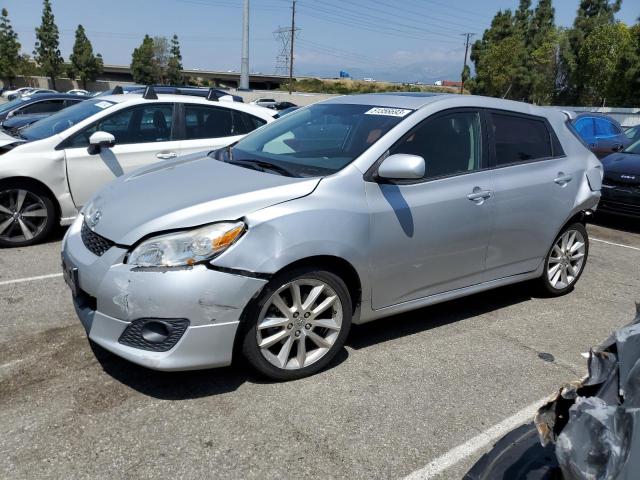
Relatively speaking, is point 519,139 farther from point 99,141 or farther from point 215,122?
point 99,141

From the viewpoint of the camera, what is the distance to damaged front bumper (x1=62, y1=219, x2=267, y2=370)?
291 cm

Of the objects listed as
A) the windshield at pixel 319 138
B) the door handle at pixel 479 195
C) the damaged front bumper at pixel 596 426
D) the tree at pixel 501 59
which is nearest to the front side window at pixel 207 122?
the windshield at pixel 319 138

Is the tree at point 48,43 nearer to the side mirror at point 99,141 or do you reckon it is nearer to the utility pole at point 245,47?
the utility pole at point 245,47

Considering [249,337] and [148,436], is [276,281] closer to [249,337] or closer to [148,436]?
[249,337]

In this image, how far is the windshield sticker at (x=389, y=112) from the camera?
154 inches

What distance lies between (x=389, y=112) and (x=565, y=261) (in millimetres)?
2347

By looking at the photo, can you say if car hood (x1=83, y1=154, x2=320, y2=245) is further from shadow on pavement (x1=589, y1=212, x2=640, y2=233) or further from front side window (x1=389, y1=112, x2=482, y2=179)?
shadow on pavement (x1=589, y1=212, x2=640, y2=233)

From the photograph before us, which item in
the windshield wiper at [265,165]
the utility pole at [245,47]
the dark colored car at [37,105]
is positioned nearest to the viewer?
the windshield wiper at [265,165]

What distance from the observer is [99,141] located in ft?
19.5

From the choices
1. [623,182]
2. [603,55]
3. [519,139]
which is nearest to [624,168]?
[623,182]

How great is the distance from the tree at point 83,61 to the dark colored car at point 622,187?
259 feet

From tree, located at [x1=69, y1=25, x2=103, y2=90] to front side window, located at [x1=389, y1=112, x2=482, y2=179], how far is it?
81.5 meters

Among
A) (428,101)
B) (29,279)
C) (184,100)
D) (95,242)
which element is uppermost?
(428,101)

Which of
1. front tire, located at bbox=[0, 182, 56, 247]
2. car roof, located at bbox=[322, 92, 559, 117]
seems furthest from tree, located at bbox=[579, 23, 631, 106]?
front tire, located at bbox=[0, 182, 56, 247]
